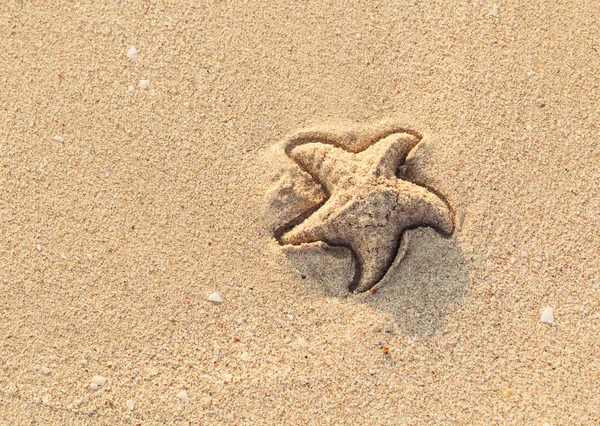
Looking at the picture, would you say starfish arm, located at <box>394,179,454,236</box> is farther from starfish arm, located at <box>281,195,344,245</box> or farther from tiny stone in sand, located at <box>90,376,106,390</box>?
tiny stone in sand, located at <box>90,376,106,390</box>

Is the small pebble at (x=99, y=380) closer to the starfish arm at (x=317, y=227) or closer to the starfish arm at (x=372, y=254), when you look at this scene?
the starfish arm at (x=317, y=227)

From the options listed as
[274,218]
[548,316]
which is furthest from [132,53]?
[548,316]

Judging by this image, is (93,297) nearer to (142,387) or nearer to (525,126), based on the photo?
(142,387)

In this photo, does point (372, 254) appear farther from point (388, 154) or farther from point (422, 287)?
point (388, 154)

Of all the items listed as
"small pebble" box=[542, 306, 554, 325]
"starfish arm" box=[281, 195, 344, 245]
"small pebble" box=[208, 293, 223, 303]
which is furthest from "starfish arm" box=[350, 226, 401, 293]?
"small pebble" box=[542, 306, 554, 325]

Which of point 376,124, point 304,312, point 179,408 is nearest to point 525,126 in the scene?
point 376,124

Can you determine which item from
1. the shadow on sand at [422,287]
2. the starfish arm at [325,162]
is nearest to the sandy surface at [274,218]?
the shadow on sand at [422,287]

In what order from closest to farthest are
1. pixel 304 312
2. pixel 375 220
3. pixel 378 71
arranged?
pixel 375 220
pixel 304 312
pixel 378 71

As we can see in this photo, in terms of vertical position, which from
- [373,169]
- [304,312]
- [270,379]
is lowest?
[270,379]
